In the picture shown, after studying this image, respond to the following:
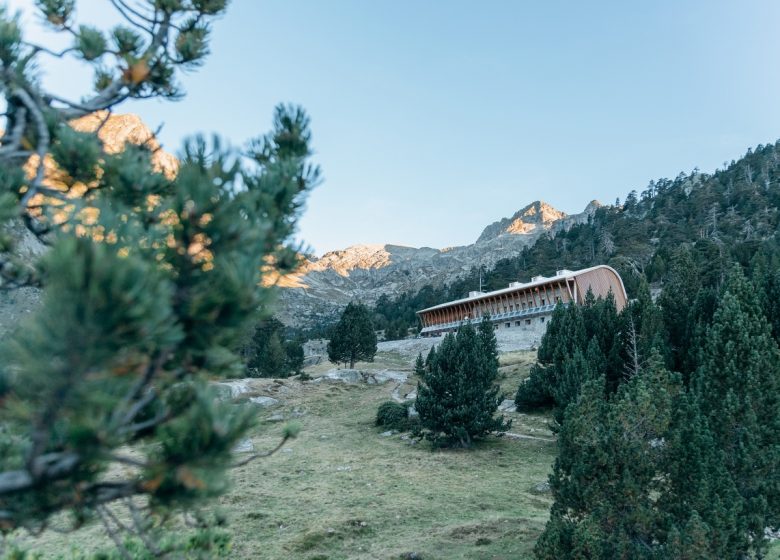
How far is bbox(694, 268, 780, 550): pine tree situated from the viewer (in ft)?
45.8

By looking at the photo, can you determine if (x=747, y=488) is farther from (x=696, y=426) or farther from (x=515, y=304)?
(x=515, y=304)

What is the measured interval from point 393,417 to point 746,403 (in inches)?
926

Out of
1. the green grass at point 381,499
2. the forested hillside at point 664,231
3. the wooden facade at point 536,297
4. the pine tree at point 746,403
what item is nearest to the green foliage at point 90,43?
the green grass at point 381,499

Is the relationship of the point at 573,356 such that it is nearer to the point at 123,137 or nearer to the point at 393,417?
the point at 393,417

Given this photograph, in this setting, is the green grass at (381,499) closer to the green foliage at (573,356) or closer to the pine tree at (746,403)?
the green foliage at (573,356)

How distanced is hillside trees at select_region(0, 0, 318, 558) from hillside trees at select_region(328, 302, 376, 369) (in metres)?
53.4

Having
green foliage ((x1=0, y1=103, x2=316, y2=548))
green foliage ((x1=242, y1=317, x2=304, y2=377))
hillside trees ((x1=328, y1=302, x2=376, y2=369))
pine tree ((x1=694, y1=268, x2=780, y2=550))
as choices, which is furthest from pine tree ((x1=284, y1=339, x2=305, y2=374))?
green foliage ((x1=0, y1=103, x2=316, y2=548))

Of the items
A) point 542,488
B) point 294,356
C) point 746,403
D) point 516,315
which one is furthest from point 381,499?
point 516,315

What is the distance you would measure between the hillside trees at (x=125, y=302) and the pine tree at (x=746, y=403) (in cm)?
1481

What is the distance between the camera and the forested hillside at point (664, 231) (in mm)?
90625

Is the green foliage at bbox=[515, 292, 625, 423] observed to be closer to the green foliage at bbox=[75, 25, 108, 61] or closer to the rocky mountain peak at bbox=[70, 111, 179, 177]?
the rocky mountain peak at bbox=[70, 111, 179, 177]

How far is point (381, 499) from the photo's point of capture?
2062 cm

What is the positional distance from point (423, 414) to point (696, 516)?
19991 mm

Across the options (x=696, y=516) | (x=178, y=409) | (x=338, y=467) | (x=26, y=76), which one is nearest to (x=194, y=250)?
(x=178, y=409)
